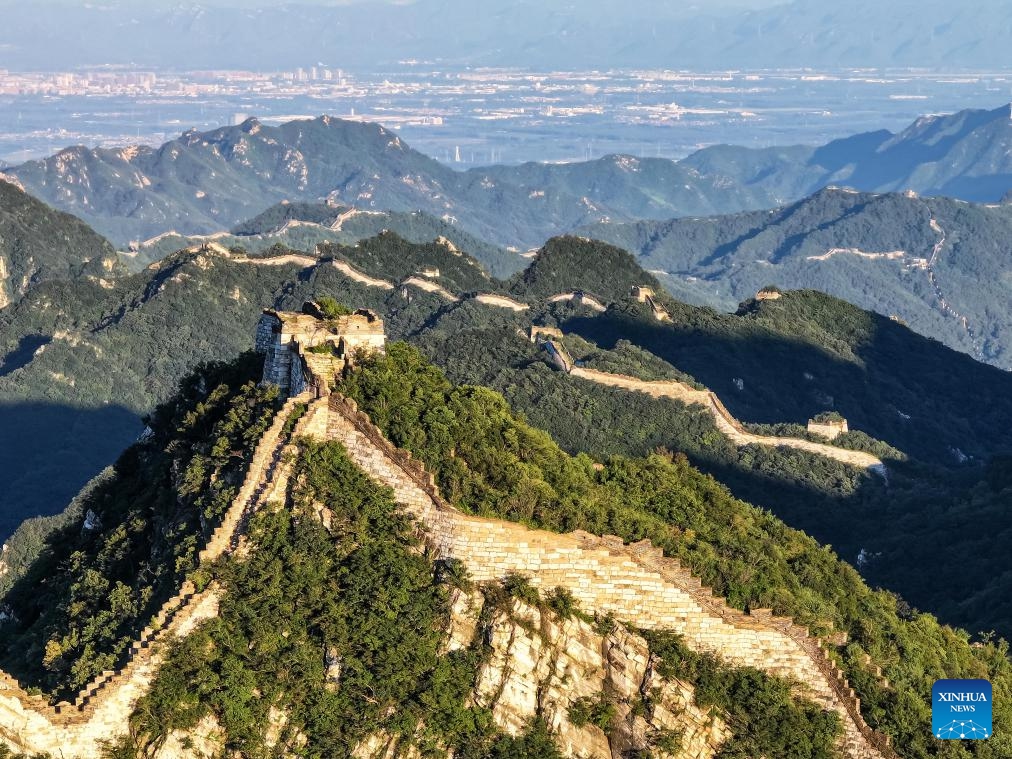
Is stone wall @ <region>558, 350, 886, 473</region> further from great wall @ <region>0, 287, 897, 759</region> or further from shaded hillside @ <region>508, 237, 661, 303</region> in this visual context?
shaded hillside @ <region>508, 237, 661, 303</region>

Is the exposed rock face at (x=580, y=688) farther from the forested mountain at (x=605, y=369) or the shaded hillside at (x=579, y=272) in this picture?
the shaded hillside at (x=579, y=272)

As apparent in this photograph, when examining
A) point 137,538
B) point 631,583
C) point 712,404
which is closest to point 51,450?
point 712,404

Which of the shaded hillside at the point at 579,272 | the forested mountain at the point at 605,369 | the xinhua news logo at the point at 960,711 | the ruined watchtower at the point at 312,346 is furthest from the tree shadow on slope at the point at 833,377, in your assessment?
the ruined watchtower at the point at 312,346

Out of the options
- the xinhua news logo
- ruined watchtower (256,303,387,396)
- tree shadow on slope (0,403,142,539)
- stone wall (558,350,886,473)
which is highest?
ruined watchtower (256,303,387,396)

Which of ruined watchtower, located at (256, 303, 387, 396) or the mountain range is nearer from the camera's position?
the mountain range

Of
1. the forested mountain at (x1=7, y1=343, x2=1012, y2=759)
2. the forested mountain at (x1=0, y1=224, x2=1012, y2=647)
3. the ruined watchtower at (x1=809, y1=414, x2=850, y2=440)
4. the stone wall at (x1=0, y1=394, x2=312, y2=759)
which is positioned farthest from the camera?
the ruined watchtower at (x1=809, y1=414, x2=850, y2=440)

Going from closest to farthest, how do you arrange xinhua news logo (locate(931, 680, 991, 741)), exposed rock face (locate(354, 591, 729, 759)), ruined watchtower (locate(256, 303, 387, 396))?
1. exposed rock face (locate(354, 591, 729, 759))
2. xinhua news logo (locate(931, 680, 991, 741))
3. ruined watchtower (locate(256, 303, 387, 396))

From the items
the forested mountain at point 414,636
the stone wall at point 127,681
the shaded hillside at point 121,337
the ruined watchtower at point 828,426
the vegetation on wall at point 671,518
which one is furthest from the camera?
the shaded hillside at point 121,337

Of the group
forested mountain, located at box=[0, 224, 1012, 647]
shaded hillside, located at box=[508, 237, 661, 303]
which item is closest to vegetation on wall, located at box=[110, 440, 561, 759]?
forested mountain, located at box=[0, 224, 1012, 647]

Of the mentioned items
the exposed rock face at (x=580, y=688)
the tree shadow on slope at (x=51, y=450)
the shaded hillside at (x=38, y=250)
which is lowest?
the shaded hillside at (x=38, y=250)
